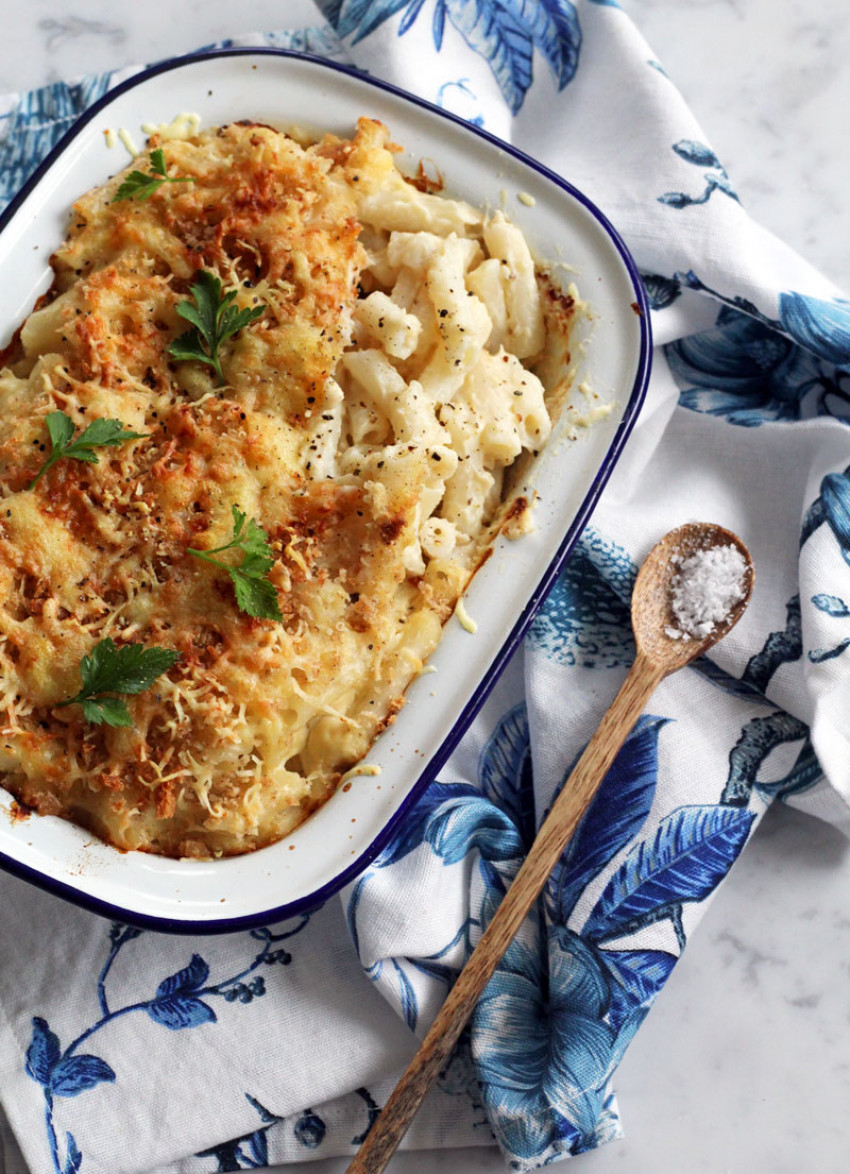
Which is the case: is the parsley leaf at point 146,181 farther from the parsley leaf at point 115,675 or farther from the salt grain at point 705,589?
the salt grain at point 705,589

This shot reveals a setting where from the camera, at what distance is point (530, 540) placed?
7.71 feet

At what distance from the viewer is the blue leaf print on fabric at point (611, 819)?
260 cm

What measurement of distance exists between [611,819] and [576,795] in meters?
0.15

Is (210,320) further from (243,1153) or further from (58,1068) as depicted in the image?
(243,1153)

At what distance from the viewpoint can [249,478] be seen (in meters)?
2.27

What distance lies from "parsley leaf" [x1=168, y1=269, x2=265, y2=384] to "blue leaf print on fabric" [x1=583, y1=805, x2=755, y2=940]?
1.43 metres

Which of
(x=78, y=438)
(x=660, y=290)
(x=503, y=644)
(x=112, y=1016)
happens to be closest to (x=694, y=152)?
(x=660, y=290)

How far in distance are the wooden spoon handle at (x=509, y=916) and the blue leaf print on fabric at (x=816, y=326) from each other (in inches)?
35.0

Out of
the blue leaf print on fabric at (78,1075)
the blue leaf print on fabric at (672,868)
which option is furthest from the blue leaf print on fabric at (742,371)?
the blue leaf print on fabric at (78,1075)

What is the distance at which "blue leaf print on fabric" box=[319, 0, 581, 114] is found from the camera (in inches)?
114

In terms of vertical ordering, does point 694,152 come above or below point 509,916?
above

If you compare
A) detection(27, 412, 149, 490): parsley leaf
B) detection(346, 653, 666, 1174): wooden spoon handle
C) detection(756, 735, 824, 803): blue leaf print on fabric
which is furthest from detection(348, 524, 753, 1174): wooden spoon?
→ detection(27, 412, 149, 490): parsley leaf

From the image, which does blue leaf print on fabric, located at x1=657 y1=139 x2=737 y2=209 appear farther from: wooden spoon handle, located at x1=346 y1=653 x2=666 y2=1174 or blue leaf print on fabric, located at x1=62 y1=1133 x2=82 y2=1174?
blue leaf print on fabric, located at x1=62 y1=1133 x2=82 y2=1174

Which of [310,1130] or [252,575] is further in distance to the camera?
[310,1130]
